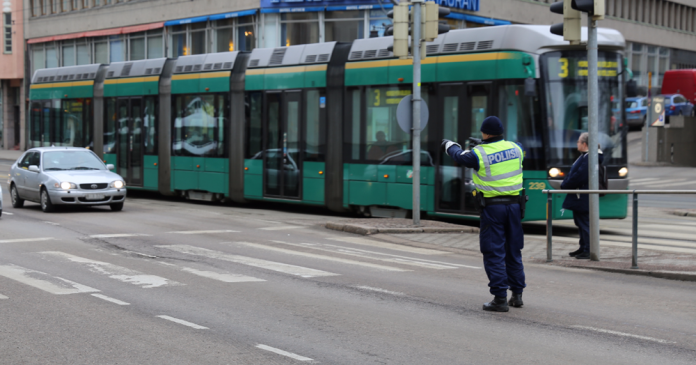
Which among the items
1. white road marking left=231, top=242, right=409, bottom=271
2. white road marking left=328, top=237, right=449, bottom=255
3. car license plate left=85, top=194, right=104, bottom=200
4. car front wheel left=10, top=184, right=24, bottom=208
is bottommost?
white road marking left=328, top=237, right=449, bottom=255

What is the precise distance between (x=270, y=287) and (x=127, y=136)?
1632cm

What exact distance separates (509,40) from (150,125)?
11.8m

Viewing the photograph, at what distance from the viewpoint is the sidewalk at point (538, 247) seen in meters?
10.6

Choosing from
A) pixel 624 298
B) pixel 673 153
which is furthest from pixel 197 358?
pixel 673 153

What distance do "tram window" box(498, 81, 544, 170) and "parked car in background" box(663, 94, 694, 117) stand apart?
33.7 metres

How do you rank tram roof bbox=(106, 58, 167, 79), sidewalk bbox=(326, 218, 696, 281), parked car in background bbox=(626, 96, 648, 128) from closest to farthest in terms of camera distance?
sidewalk bbox=(326, 218, 696, 281) → tram roof bbox=(106, 58, 167, 79) → parked car in background bbox=(626, 96, 648, 128)

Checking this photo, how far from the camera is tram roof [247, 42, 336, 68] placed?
18.5 m

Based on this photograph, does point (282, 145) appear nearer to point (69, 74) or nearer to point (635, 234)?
point (635, 234)

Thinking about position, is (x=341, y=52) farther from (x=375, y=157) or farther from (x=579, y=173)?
(x=579, y=173)

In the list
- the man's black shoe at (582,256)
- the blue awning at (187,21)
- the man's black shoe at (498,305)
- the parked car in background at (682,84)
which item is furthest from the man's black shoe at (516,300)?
the parked car in background at (682,84)

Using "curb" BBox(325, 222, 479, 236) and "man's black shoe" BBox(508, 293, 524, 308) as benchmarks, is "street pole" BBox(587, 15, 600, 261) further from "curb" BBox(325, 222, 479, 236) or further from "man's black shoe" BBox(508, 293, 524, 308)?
"curb" BBox(325, 222, 479, 236)

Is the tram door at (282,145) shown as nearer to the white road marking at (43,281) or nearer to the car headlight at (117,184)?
the car headlight at (117,184)

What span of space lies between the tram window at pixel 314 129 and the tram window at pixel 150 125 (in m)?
6.18

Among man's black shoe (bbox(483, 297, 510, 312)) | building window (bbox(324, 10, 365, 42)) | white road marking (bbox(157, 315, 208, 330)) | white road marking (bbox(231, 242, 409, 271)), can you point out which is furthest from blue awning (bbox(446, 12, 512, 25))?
white road marking (bbox(157, 315, 208, 330))
